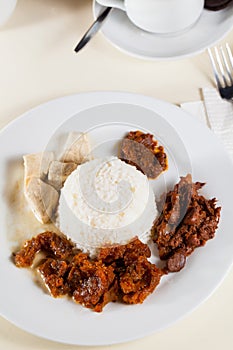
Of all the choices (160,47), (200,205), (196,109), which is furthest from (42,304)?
(160,47)

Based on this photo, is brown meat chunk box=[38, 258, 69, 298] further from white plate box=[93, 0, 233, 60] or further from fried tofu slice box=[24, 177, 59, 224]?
white plate box=[93, 0, 233, 60]

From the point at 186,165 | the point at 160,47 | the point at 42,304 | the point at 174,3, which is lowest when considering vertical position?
the point at 42,304

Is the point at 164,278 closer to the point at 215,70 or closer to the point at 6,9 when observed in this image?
the point at 215,70

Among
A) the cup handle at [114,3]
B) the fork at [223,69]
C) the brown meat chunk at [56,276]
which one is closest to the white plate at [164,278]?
the brown meat chunk at [56,276]

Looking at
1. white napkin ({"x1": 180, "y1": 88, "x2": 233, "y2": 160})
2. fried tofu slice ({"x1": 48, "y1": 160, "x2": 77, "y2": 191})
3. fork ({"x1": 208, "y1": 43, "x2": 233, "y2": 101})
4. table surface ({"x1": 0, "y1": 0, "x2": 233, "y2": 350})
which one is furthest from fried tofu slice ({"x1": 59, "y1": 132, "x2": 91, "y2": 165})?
fork ({"x1": 208, "y1": 43, "x2": 233, "y2": 101})

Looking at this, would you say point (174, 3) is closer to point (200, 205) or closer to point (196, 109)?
point (196, 109)

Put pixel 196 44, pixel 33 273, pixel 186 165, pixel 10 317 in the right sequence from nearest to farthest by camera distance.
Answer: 1. pixel 10 317
2. pixel 33 273
3. pixel 186 165
4. pixel 196 44
